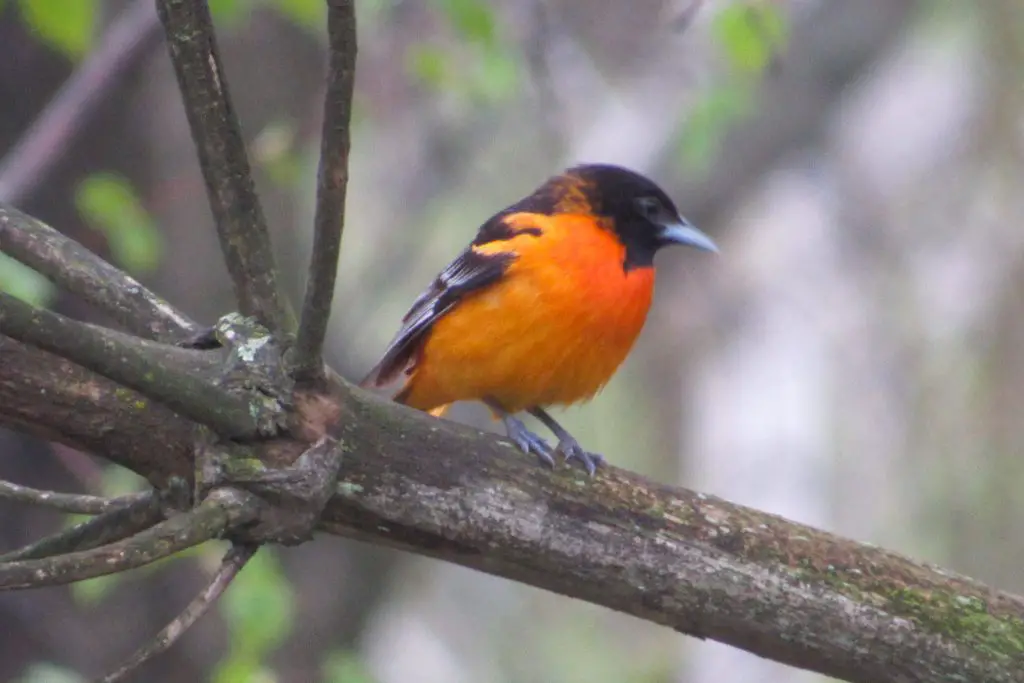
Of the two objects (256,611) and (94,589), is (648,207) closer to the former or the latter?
(256,611)

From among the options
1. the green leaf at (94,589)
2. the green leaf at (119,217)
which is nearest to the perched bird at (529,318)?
the green leaf at (119,217)

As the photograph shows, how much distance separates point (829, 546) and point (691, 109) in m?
2.91

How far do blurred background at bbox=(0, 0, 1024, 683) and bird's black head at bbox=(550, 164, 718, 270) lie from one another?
0.50 meters

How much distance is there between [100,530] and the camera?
2.18m

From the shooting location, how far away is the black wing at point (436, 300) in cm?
368

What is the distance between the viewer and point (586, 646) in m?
9.75

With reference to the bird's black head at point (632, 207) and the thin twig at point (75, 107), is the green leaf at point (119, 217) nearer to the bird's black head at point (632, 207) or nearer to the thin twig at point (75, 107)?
the thin twig at point (75, 107)

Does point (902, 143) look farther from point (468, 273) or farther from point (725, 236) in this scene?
point (468, 273)

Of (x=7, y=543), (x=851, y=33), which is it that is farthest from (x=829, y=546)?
(x=851, y=33)

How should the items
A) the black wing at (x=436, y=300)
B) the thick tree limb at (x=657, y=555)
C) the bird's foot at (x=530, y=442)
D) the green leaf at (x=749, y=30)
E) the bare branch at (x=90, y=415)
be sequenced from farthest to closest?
Result: the green leaf at (x=749, y=30)
the black wing at (x=436, y=300)
the bird's foot at (x=530, y=442)
the thick tree limb at (x=657, y=555)
the bare branch at (x=90, y=415)

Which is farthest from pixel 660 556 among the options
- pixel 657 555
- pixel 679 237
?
pixel 679 237

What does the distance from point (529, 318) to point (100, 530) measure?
1.63m

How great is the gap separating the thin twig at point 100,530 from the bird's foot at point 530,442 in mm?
854

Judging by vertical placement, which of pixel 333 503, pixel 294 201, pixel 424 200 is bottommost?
pixel 333 503
